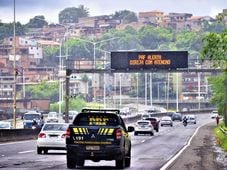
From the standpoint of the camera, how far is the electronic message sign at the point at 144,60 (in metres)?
81.6

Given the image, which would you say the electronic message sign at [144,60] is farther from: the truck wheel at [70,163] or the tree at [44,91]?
the tree at [44,91]

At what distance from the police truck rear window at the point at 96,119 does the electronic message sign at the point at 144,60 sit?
171 ft

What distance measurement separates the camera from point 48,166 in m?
29.7

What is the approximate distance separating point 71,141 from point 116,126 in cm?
153

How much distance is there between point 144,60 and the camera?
81.6 m

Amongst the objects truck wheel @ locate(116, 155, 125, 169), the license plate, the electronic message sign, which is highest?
the electronic message sign

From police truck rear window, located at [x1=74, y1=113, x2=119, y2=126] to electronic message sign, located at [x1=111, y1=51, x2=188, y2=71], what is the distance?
171 feet

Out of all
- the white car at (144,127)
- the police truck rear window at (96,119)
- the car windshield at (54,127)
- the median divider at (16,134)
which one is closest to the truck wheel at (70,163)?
the police truck rear window at (96,119)

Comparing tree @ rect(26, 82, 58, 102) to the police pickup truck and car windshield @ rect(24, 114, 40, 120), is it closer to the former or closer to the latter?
car windshield @ rect(24, 114, 40, 120)

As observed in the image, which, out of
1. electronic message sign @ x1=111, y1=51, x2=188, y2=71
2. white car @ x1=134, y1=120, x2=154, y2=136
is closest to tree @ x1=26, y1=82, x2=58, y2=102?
electronic message sign @ x1=111, y1=51, x2=188, y2=71

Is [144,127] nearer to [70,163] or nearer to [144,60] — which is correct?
[144,60]

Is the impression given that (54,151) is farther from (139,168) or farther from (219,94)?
(219,94)

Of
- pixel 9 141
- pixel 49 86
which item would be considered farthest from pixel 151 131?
pixel 49 86

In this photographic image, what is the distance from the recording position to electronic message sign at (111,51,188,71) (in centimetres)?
8162
